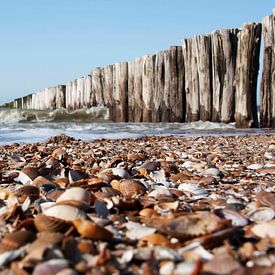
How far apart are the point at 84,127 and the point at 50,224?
922 centimetres

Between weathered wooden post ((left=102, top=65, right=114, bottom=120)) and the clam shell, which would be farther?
weathered wooden post ((left=102, top=65, right=114, bottom=120))

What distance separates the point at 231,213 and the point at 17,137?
636 cm

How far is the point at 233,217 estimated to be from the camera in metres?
1.67

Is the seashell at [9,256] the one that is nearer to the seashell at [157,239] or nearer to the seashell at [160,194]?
the seashell at [157,239]

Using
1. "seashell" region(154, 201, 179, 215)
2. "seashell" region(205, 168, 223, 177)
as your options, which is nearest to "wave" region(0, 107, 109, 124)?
"seashell" region(205, 168, 223, 177)

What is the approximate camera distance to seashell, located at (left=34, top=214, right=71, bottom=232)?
148cm

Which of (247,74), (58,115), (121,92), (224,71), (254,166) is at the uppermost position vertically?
(224,71)

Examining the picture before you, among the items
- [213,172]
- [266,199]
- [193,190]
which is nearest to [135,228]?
[266,199]

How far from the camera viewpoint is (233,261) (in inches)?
48.1

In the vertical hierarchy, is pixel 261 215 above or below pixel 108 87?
below

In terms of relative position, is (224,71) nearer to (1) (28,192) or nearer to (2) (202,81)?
(2) (202,81)

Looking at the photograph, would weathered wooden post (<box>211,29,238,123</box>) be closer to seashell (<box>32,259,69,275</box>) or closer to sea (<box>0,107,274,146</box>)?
sea (<box>0,107,274,146</box>)

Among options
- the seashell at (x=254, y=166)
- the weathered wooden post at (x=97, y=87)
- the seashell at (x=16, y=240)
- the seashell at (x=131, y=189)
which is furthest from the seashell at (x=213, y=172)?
the weathered wooden post at (x=97, y=87)

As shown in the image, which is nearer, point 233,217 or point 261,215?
point 233,217
